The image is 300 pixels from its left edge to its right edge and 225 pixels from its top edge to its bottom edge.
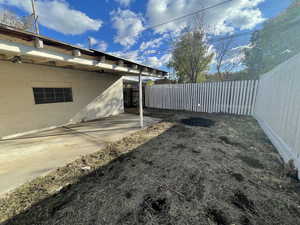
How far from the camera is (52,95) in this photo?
4.52 metres

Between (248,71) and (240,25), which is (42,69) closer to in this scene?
(240,25)

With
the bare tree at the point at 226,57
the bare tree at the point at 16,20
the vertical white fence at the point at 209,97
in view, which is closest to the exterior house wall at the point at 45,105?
the bare tree at the point at 16,20

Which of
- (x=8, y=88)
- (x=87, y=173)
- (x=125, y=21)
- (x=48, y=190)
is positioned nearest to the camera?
(x=48, y=190)

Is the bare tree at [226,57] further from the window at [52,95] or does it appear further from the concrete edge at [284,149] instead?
the window at [52,95]

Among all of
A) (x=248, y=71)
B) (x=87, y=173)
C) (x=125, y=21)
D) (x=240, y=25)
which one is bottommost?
(x=87, y=173)

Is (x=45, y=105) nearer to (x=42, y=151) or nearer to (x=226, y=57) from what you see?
(x=42, y=151)

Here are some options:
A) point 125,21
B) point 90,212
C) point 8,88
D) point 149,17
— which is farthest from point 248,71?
point 8,88

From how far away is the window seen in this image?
4152 mm

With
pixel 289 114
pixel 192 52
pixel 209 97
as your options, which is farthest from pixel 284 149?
pixel 192 52

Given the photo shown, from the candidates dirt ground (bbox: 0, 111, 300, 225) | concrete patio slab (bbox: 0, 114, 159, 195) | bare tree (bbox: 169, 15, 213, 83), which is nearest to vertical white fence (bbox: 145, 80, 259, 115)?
dirt ground (bbox: 0, 111, 300, 225)

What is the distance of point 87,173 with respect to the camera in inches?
80.9

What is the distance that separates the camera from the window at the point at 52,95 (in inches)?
163

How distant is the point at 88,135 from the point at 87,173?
2.01 metres

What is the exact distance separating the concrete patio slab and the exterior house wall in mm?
557
